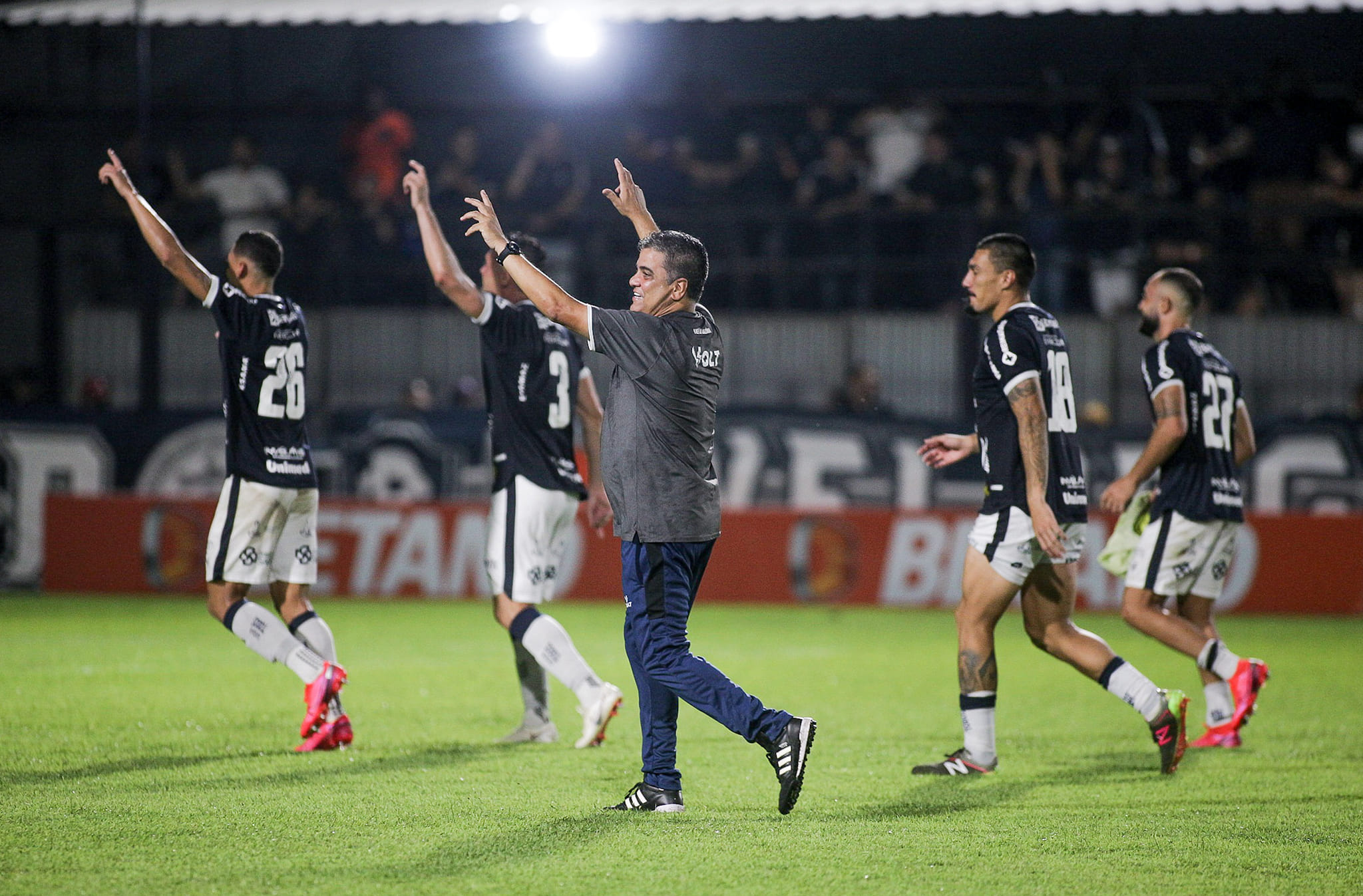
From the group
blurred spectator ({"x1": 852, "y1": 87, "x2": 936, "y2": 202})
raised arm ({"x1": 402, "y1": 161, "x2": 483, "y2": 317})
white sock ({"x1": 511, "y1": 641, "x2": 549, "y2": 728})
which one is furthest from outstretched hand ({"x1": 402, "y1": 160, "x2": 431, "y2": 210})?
blurred spectator ({"x1": 852, "y1": 87, "x2": 936, "y2": 202})

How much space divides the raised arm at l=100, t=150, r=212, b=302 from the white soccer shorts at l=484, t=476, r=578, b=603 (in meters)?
1.77

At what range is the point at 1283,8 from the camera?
17.5 metres

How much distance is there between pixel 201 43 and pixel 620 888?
51.4 ft

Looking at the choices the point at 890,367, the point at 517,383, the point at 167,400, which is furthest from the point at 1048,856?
the point at 167,400

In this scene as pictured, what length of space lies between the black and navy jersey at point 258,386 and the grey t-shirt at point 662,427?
7.78 feet

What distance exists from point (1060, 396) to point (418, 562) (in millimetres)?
9493

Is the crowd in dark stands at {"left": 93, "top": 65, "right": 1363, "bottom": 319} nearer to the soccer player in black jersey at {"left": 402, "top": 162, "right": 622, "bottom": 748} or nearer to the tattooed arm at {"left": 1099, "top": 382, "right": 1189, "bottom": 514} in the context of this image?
the tattooed arm at {"left": 1099, "top": 382, "right": 1189, "bottom": 514}

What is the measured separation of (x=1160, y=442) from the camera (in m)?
7.57

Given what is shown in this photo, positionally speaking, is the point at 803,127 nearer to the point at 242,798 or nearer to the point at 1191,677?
the point at 1191,677

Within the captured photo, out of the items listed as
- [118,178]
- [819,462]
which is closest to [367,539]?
[819,462]

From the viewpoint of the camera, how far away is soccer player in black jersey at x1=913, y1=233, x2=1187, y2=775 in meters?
6.61

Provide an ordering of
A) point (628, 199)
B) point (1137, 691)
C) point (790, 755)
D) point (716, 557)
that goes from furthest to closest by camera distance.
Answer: point (716, 557) < point (1137, 691) < point (628, 199) < point (790, 755)

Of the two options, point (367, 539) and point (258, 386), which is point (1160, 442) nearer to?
point (258, 386)

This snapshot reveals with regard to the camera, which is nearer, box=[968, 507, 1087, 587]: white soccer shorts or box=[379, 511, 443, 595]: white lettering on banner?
box=[968, 507, 1087, 587]: white soccer shorts
